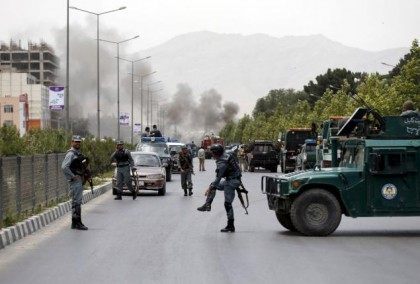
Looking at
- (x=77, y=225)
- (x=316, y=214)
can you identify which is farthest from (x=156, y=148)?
(x=316, y=214)

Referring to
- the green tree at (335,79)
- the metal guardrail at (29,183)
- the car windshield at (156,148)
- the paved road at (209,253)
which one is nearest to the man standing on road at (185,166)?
the metal guardrail at (29,183)

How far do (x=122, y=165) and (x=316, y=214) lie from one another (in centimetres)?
1352

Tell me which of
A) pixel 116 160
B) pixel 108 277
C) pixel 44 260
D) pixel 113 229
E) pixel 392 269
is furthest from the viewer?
pixel 116 160

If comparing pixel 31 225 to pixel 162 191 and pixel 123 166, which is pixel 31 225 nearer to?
pixel 123 166

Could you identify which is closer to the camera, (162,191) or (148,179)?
(148,179)

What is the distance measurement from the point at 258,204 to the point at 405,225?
7827 mm

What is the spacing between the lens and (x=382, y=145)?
17.5 metres

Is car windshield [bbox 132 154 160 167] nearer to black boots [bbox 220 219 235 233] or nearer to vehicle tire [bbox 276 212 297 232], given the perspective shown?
vehicle tire [bbox 276 212 297 232]

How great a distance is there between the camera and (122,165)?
29.8 metres

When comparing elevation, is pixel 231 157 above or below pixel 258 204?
above

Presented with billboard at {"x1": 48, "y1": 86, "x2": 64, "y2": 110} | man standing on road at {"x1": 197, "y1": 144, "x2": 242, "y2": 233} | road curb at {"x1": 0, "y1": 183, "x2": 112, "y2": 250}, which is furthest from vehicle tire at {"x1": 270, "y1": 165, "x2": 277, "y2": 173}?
man standing on road at {"x1": 197, "y1": 144, "x2": 242, "y2": 233}

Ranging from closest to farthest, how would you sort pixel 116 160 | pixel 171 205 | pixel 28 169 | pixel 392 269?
pixel 392 269 < pixel 28 169 < pixel 171 205 < pixel 116 160

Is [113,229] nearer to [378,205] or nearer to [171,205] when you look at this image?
[378,205]

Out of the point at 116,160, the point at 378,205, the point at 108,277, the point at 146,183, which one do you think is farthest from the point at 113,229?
Answer: the point at 146,183
